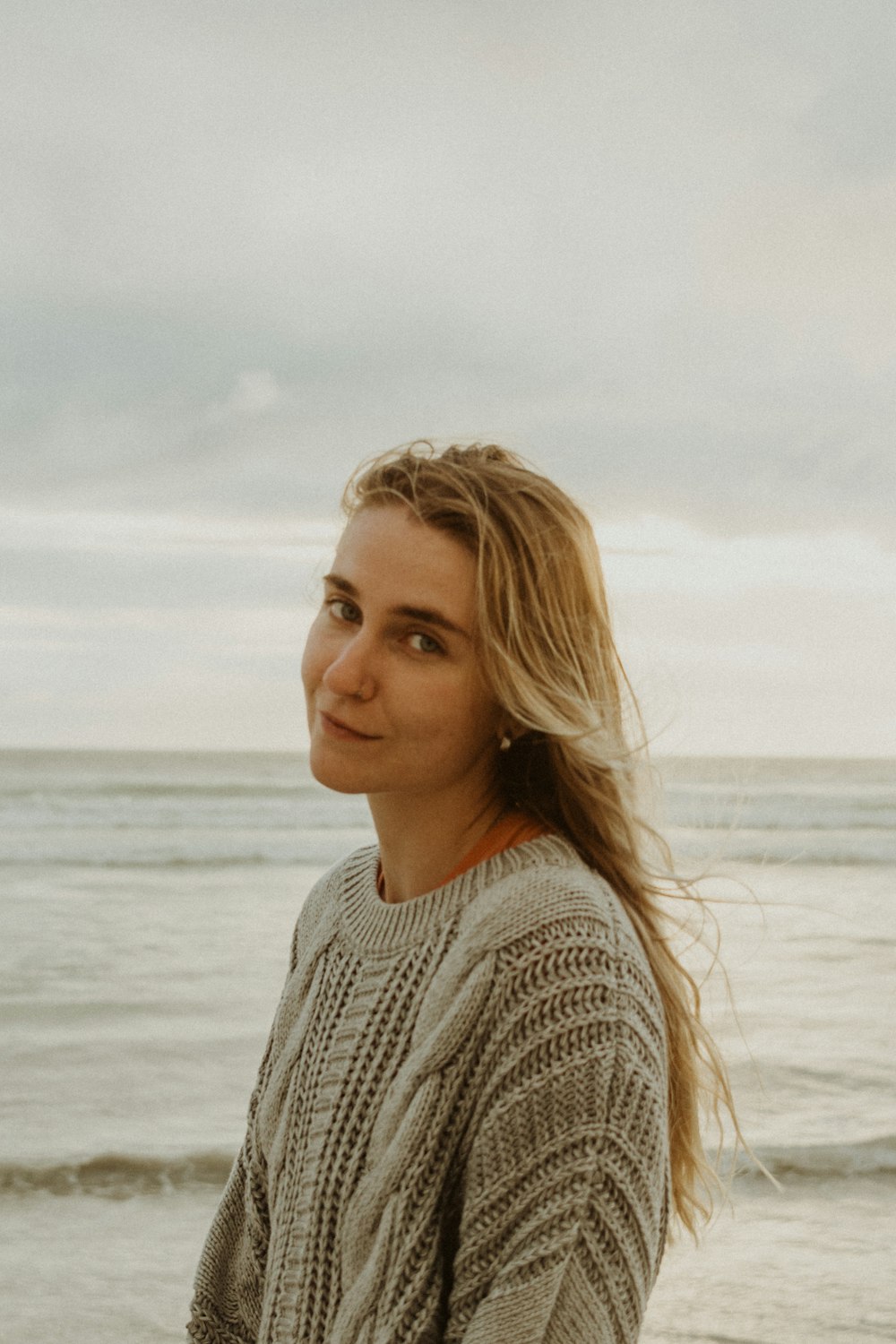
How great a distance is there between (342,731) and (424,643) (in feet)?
0.52

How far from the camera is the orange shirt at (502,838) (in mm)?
1791

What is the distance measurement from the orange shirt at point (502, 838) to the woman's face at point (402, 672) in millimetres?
121

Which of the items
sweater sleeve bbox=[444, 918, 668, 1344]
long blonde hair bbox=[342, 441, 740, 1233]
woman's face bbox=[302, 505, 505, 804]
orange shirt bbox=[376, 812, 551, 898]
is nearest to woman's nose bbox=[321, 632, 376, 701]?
woman's face bbox=[302, 505, 505, 804]

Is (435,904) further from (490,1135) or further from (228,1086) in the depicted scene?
(228,1086)

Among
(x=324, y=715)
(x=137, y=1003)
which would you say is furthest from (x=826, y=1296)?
Answer: (x=137, y=1003)

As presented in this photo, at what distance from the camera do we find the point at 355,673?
1.73 meters

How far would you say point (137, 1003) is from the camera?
7.69 metres

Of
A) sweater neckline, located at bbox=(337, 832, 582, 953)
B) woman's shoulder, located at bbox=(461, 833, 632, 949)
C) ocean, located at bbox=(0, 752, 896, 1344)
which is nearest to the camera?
woman's shoulder, located at bbox=(461, 833, 632, 949)

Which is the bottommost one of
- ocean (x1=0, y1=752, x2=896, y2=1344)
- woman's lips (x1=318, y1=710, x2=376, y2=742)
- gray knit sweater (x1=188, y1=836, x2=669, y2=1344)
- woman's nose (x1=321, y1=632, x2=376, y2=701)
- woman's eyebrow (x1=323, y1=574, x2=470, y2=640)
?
ocean (x1=0, y1=752, x2=896, y2=1344)

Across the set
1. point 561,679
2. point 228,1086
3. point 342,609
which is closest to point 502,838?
point 561,679

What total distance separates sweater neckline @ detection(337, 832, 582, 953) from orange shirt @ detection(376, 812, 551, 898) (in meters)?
0.02

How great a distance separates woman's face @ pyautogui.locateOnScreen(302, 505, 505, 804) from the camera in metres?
1.73

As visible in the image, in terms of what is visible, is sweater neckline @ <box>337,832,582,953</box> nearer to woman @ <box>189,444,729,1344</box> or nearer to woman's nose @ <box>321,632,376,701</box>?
woman @ <box>189,444,729,1344</box>

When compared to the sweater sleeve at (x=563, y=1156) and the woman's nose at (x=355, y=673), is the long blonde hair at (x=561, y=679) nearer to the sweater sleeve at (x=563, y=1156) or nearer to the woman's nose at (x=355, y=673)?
the woman's nose at (x=355, y=673)
